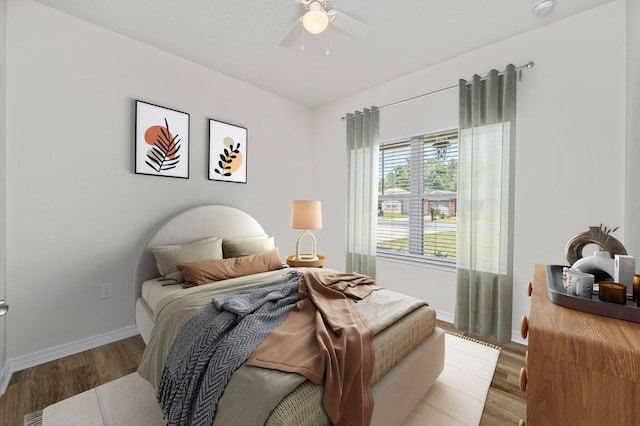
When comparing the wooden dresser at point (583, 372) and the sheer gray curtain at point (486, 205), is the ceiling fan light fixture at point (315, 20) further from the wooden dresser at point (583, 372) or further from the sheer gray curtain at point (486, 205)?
the wooden dresser at point (583, 372)

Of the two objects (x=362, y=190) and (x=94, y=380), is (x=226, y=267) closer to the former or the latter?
(x=94, y=380)

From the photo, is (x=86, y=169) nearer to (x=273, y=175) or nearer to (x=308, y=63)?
(x=273, y=175)

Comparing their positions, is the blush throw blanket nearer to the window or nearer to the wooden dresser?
the wooden dresser

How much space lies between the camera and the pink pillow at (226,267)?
7.34ft

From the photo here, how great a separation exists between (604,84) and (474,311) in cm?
215

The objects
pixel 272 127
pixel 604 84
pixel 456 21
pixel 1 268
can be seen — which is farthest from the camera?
pixel 272 127

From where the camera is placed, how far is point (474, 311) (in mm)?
2680

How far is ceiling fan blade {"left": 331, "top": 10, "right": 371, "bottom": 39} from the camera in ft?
6.26

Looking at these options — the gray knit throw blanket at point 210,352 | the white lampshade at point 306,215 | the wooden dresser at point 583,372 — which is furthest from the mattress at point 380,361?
the white lampshade at point 306,215

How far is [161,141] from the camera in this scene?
2.75 m

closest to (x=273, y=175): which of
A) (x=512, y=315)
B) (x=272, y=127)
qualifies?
(x=272, y=127)

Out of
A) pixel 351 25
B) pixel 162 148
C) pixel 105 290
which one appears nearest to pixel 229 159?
pixel 162 148

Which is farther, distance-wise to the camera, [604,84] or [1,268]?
[604,84]

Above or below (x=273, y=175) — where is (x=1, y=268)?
below
